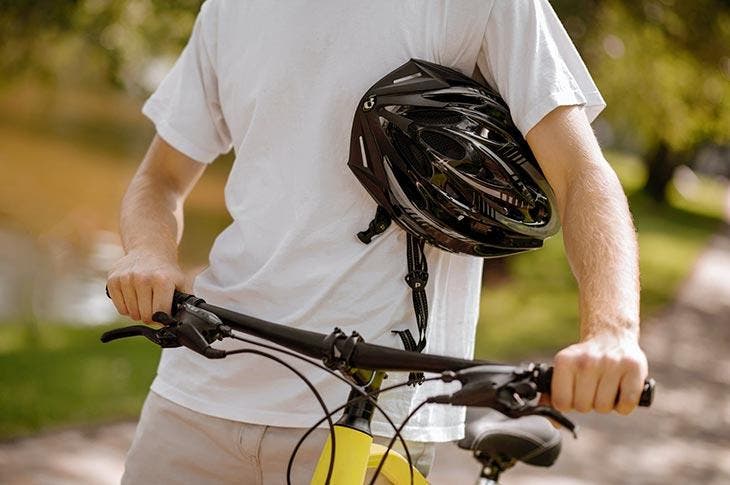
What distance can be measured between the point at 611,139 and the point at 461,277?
42.0m

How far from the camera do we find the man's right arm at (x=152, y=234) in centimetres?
219

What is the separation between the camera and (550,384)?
5.46 ft

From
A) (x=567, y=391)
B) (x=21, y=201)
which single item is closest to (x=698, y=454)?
(x=567, y=391)

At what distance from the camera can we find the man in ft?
7.13

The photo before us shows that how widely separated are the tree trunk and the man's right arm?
25993 millimetres

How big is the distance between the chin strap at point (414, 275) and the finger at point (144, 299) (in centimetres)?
44

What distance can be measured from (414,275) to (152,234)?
23.7 inches

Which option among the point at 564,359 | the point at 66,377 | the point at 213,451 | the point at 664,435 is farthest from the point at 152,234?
the point at 664,435

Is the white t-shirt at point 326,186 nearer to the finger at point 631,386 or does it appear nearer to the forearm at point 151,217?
the forearm at point 151,217

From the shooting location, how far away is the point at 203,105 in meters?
2.64

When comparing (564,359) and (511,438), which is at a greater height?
(564,359)

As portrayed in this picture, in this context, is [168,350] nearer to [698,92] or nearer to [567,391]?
[567,391]

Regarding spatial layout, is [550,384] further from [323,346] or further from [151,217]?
[151,217]

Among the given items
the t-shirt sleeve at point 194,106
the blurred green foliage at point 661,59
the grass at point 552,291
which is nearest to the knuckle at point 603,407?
the t-shirt sleeve at point 194,106
